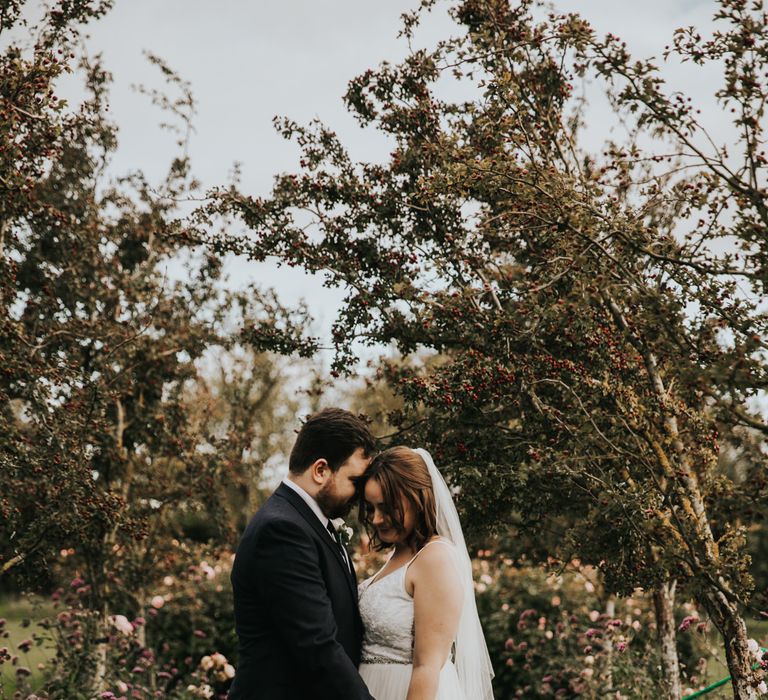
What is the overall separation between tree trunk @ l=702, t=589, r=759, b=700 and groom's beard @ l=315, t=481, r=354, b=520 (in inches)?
98.0

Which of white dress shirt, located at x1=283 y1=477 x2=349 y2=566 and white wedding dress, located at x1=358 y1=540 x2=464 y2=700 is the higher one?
white dress shirt, located at x1=283 y1=477 x2=349 y2=566

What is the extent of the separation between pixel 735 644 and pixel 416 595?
7.86 ft

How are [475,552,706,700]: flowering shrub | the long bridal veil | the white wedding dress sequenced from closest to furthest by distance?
the white wedding dress < the long bridal veil < [475,552,706,700]: flowering shrub

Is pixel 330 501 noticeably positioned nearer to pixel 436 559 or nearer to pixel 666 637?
pixel 436 559

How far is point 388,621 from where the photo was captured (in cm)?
378

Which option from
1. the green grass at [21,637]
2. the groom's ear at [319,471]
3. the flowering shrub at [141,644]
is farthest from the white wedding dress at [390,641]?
the green grass at [21,637]

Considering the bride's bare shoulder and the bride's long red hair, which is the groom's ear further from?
the bride's bare shoulder

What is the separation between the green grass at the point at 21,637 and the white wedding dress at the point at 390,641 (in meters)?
4.14

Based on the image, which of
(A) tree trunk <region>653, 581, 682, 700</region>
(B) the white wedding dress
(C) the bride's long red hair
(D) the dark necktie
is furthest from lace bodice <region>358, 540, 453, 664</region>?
(A) tree trunk <region>653, 581, 682, 700</region>

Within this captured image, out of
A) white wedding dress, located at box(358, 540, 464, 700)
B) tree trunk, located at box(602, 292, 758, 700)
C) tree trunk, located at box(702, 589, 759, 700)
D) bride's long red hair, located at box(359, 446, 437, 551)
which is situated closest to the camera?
white wedding dress, located at box(358, 540, 464, 700)

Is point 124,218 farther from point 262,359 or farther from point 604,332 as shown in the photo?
point 262,359

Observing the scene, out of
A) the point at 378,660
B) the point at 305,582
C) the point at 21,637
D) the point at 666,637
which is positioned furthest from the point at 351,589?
the point at 21,637

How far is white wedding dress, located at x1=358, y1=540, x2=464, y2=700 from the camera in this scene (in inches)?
148

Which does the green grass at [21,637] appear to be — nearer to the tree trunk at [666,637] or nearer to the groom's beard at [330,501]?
the groom's beard at [330,501]
